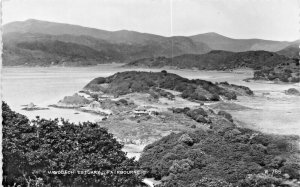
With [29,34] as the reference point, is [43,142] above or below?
below

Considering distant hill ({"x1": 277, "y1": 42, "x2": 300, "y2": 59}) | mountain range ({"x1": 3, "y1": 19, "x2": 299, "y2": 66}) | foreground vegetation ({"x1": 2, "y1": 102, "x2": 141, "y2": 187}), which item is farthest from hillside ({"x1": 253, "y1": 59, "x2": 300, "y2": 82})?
foreground vegetation ({"x1": 2, "y1": 102, "x2": 141, "y2": 187})

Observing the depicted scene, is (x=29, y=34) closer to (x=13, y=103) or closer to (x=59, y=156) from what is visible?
(x=13, y=103)

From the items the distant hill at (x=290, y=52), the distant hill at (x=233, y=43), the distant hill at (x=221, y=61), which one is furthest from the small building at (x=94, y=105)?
the distant hill at (x=290, y=52)

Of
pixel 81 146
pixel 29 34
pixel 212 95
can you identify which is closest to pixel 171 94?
pixel 212 95

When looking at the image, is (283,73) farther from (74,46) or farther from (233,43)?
(74,46)

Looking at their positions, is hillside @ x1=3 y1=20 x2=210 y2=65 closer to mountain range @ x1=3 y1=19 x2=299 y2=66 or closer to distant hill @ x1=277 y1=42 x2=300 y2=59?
mountain range @ x1=3 y1=19 x2=299 y2=66
